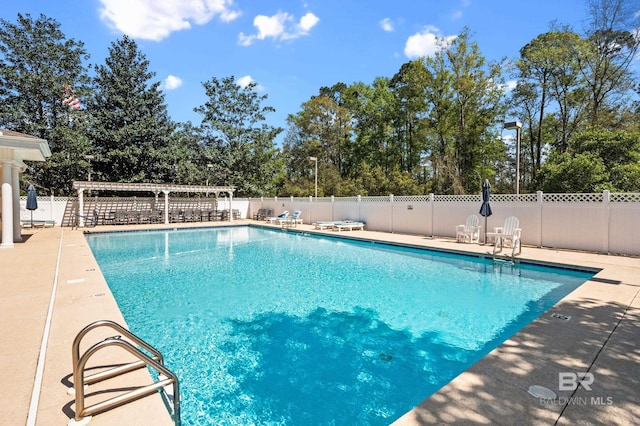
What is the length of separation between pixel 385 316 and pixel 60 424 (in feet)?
12.5

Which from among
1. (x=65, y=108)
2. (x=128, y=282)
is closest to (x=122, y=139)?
(x=65, y=108)

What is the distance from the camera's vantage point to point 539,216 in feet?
29.5

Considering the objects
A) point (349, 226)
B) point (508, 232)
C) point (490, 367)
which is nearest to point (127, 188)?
point (349, 226)

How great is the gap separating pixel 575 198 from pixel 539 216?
96cm

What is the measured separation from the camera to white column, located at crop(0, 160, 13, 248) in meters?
8.72

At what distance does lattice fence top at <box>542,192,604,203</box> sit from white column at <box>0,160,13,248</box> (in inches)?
585

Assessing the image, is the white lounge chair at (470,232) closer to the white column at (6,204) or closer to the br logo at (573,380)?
the br logo at (573,380)

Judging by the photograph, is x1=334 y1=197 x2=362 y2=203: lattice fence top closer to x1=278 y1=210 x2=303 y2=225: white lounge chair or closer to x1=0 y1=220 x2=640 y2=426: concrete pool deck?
x1=278 y1=210 x2=303 y2=225: white lounge chair

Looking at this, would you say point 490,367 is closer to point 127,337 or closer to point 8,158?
point 127,337

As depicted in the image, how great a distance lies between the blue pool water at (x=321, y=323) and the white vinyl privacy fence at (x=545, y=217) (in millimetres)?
2323

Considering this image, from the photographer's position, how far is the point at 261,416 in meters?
2.64

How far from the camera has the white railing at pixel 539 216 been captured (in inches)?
301

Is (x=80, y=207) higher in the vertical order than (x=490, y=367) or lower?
higher

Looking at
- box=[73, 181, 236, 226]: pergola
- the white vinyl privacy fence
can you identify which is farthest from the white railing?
box=[73, 181, 236, 226]: pergola
